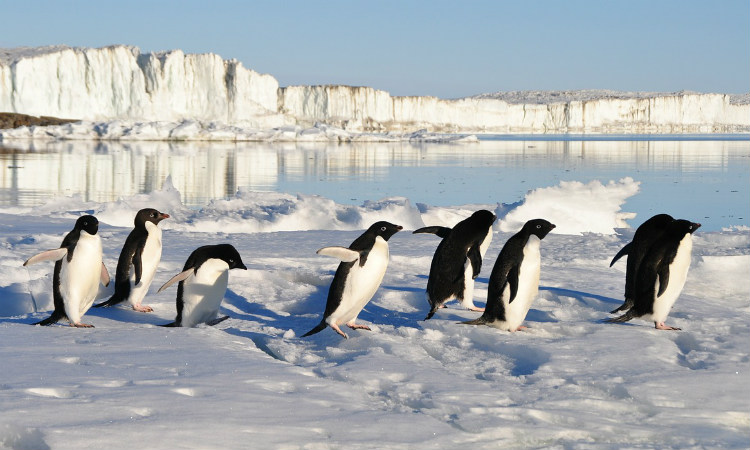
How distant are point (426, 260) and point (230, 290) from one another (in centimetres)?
207

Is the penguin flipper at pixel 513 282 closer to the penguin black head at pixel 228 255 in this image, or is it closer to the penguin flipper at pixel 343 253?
the penguin flipper at pixel 343 253

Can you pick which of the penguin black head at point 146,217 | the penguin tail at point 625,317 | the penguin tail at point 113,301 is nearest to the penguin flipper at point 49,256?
the penguin tail at point 113,301

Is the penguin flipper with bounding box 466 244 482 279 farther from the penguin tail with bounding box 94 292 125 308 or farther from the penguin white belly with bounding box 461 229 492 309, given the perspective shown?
the penguin tail with bounding box 94 292 125 308

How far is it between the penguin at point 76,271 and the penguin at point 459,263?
2.13 meters

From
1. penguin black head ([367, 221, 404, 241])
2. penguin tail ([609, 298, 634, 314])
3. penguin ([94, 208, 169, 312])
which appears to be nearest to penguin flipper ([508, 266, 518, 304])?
penguin black head ([367, 221, 404, 241])

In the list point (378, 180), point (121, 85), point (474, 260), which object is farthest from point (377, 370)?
point (121, 85)

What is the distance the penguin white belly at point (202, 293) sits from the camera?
204 inches

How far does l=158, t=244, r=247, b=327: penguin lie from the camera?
5180 mm

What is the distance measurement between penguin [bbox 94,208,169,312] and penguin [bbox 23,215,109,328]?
42 centimetres

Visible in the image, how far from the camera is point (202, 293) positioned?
5191 mm

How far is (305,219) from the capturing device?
11.8 meters

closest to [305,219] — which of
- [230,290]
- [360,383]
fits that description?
[230,290]

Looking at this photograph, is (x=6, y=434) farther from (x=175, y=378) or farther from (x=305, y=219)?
(x=305, y=219)

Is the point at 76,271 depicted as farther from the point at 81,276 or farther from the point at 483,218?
the point at 483,218
